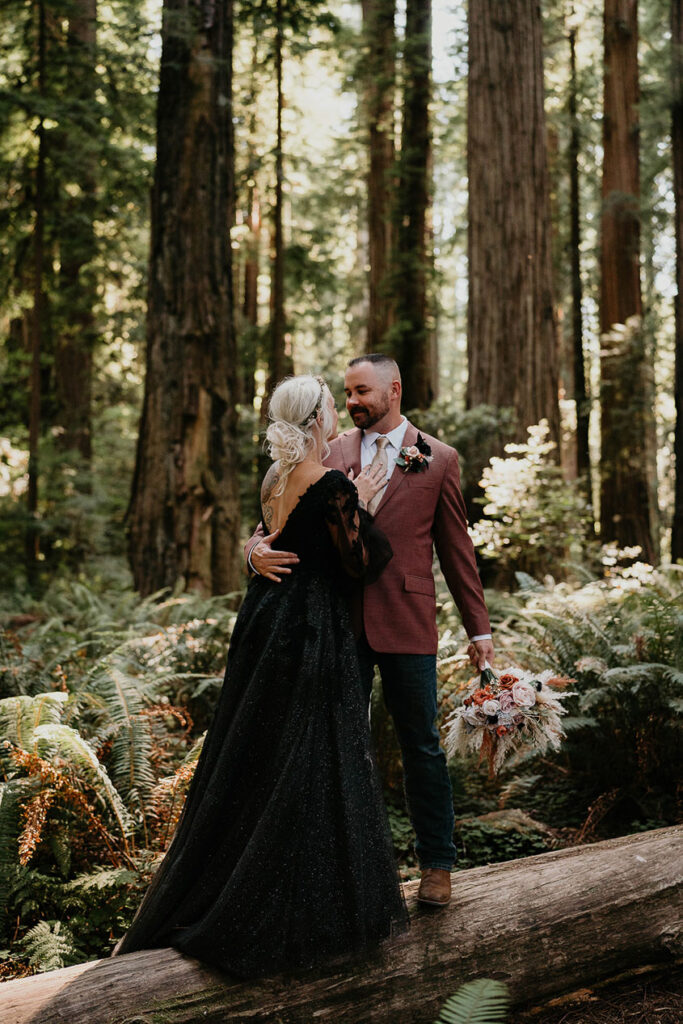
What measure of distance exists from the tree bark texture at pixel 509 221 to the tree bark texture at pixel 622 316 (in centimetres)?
633

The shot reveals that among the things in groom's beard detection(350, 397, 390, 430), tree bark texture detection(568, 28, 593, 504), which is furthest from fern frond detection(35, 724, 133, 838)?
tree bark texture detection(568, 28, 593, 504)

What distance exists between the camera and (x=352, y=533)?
3410 millimetres

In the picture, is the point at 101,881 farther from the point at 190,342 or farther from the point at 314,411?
the point at 190,342

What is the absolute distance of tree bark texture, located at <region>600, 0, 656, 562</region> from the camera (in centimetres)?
1572

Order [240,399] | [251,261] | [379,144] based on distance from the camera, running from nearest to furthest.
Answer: [240,399] → [379,144] → [251,261]

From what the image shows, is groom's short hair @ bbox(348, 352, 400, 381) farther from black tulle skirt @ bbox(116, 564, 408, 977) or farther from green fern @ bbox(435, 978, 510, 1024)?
green fern @ bbox(435, 978, 510, 1024)

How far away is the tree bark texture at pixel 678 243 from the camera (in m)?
10.3

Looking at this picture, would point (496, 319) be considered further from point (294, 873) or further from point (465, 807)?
point (294, 873)

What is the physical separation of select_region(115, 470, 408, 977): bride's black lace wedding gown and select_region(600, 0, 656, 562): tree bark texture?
1276cm

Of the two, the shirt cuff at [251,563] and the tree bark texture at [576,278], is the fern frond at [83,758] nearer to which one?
the shirt cuff at [251,563]

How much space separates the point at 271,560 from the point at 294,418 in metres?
0.59

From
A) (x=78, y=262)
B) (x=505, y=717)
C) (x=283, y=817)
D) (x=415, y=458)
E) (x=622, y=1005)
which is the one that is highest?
(x=78, y=262)

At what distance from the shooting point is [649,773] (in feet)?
18.0

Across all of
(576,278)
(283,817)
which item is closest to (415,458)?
(283,817)
